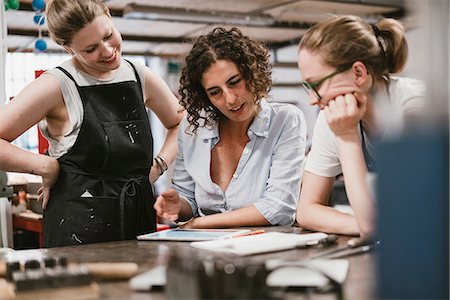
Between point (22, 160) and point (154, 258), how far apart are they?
0.84m

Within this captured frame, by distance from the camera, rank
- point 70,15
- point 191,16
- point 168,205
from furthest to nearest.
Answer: point 191,16, point 168,205, point 70,15

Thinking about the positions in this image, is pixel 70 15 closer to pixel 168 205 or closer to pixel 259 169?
pixel 168 205

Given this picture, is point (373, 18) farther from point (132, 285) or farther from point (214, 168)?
point (132, 285)

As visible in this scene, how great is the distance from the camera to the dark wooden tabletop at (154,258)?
1133 millimetres

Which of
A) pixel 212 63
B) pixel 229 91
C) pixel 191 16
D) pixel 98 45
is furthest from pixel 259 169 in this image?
pixel 191 16

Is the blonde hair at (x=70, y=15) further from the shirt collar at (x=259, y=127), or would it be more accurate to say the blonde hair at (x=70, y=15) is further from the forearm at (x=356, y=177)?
the forearm at (x=356, y=177)

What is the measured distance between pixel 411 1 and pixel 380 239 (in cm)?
32

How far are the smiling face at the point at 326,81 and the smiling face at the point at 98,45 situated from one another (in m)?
0.74

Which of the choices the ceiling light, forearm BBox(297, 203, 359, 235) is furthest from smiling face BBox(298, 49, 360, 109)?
the ceiling light

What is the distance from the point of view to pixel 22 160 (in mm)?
2102

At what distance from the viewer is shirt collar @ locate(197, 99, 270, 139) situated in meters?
2.28

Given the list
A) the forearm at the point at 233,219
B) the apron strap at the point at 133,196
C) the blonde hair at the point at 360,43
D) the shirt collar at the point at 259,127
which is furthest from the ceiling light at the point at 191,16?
the blonde hair at the point at 360,43

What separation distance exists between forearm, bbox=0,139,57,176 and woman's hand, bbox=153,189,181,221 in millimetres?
400

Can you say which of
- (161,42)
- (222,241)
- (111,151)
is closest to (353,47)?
(222,241)
